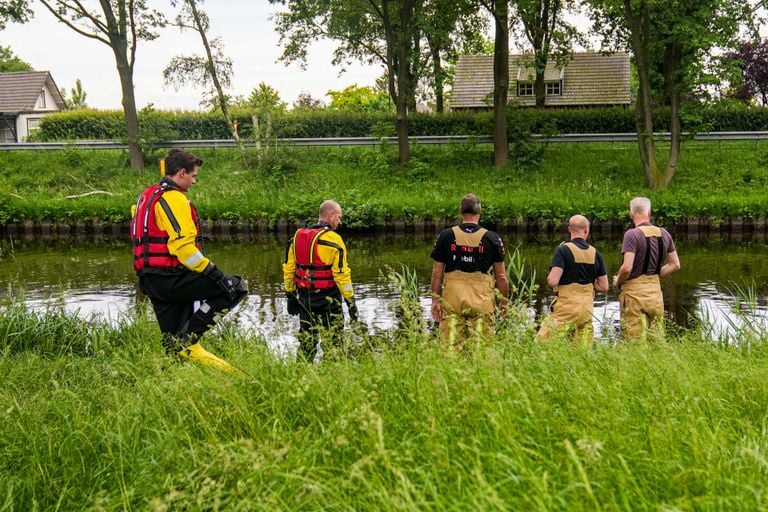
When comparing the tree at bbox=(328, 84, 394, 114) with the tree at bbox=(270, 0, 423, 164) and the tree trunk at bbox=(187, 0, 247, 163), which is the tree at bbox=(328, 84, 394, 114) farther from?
the tree trunk at bbox=(187, 0, 247, 163)

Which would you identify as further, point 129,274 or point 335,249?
point 129,274

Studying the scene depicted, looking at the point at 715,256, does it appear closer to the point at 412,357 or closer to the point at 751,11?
the point at 751,11

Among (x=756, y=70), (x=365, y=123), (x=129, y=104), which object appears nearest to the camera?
(x=129, y=104)

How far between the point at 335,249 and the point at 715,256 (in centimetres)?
1233

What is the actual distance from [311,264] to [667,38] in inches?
757

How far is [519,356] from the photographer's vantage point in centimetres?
488

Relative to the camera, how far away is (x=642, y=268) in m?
7.84

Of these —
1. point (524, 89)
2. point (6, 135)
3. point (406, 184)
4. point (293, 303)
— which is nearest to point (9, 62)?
point (6, 135)

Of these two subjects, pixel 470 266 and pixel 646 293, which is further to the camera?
pixel 646 293

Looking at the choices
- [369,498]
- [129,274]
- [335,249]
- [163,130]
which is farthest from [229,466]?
[163,130]

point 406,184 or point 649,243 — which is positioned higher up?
point 406,184

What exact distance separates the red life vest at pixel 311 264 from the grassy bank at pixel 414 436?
2132 mm

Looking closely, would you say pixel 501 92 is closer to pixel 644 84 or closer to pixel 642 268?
pixel 644 84

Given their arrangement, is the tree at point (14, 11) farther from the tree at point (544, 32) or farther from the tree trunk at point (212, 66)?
the tree at point (544, 32)
